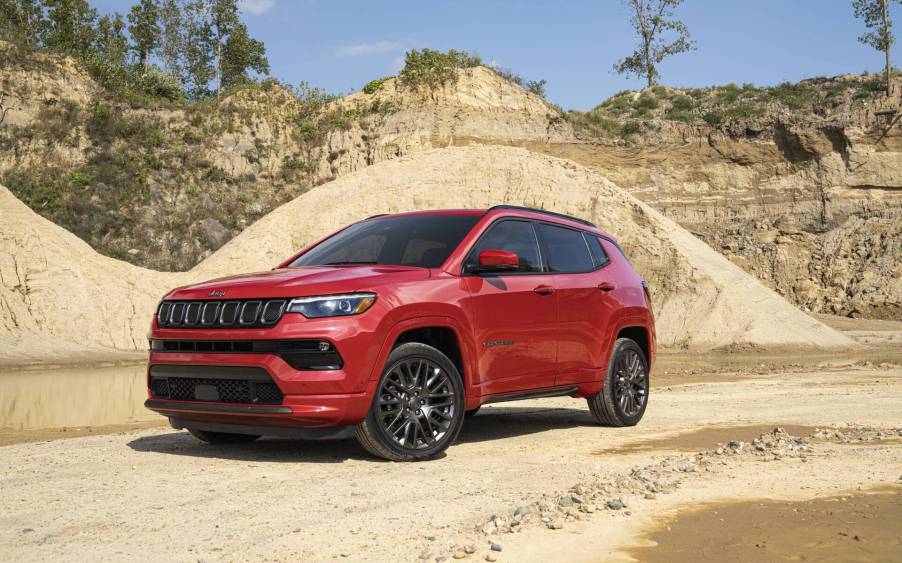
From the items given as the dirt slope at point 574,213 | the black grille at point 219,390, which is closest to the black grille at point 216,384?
the black grille at point 219,390

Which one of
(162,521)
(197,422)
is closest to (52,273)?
(197,422)

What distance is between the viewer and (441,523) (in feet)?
15.7

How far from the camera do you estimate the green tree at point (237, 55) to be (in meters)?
58.0

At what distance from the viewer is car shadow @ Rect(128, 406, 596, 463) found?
7.06 m

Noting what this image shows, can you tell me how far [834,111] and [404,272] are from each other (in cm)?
4490

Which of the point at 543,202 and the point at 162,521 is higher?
the point at 543,202

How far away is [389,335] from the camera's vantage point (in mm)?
6492

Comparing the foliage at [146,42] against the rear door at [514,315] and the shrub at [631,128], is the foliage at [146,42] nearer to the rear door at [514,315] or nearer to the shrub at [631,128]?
the shrub at [631,128]

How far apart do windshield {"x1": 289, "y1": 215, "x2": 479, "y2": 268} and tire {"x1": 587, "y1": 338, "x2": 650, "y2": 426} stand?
2.33 m

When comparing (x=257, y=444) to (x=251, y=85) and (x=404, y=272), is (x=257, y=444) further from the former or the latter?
(x=251, y=85)

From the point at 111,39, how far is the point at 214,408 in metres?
53.1

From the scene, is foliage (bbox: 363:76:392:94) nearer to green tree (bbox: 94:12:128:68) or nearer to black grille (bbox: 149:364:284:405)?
green tree (bbox: 94:12:128:68)

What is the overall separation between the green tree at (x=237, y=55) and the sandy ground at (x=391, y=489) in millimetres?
52426

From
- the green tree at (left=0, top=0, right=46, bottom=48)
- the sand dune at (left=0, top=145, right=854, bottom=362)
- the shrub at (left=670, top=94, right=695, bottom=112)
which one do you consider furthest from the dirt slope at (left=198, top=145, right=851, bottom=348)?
the green tree at (left=0, top=0, right=46, bottom=48)
